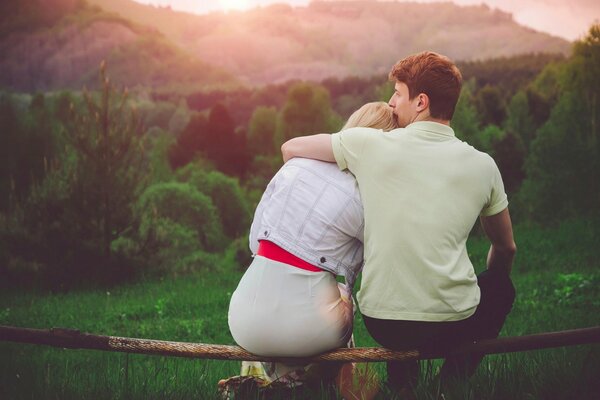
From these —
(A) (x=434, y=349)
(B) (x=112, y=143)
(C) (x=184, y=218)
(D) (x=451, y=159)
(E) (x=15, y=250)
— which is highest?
(D) (x=451, y=159)

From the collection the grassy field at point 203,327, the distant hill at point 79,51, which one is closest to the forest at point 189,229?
the grassy field at point 203,327

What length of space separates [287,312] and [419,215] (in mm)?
770

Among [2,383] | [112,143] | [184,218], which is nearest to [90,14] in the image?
[184,218]

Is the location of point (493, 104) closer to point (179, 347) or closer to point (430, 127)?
point (430, 127)

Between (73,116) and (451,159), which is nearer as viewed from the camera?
(451,159)

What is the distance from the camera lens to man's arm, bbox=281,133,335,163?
287cm

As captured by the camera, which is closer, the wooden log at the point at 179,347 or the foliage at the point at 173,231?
the wooden log at the point at 179,347

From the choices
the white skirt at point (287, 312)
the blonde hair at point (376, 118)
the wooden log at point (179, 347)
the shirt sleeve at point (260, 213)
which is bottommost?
the wooden log at point (179, 347)

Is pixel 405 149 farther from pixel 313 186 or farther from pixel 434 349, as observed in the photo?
pixel 434 349

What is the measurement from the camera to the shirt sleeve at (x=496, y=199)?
9.09 ft

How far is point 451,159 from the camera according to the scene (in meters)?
2.70

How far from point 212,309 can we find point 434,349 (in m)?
6.39

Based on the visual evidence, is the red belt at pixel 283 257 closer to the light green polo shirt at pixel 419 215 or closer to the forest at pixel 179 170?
the light green polo shirt at pixel 419 215

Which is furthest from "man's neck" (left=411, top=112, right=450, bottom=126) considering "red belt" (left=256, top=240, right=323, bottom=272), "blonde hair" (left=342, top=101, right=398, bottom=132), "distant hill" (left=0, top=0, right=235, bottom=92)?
"distant hill" (left=0, top=0, right=235, bottom=92)
